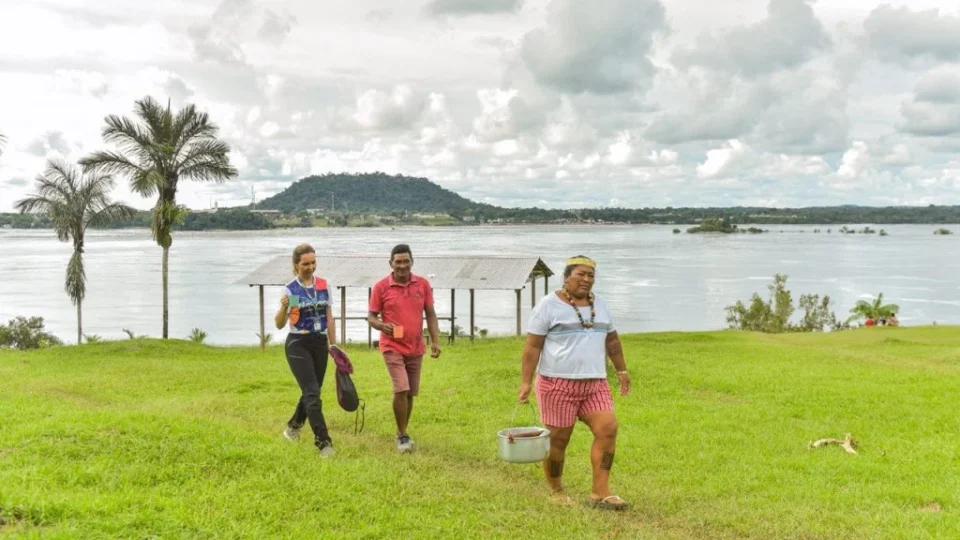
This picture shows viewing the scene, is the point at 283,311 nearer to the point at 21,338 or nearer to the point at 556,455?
the point at 556,455

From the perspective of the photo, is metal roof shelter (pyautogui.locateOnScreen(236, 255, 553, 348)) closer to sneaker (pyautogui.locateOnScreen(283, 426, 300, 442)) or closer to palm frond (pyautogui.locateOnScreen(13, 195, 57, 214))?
palm frond (pyautogui.locateOnScreen(13, 195, 57, 214))

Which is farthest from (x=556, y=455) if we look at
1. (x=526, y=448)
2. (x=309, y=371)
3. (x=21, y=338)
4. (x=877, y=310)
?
(x=877, y=310)

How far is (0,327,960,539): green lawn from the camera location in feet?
16.6

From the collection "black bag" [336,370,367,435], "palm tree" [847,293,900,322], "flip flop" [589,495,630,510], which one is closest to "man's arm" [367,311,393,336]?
"black bag" [336,370,367,435]

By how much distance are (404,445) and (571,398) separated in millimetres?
2216

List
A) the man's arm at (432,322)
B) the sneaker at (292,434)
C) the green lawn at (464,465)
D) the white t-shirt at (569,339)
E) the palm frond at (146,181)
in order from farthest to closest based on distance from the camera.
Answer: the palm frond at (146,181)
the sneaker at (292,434)
the man's arm at (432,322)
the white t-shirt at (569,339)
the green lawn at (464,465)

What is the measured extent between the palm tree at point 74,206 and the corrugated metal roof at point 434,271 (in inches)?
203

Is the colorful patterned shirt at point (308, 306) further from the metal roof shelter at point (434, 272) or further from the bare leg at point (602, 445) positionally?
the metal roof shelter at point (434, 272)

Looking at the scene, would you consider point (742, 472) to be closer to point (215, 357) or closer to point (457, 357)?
point (457, 357)

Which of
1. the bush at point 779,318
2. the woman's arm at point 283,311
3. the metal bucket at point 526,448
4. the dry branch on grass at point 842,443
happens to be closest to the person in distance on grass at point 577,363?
the metal bucket at point 526,448

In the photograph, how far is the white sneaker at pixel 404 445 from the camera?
7.32 m

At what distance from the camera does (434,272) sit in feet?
78.7

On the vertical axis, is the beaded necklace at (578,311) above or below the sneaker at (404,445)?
above

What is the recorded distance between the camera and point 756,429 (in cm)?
899
